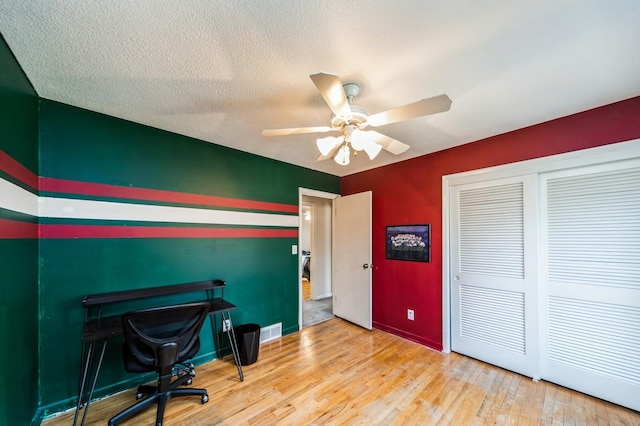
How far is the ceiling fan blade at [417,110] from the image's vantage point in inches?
52.7

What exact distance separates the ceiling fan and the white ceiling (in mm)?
272

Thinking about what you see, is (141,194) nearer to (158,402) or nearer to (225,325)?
(225,325)

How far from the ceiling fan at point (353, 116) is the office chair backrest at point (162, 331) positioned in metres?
1.42

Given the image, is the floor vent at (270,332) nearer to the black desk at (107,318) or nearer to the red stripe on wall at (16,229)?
the black desk at (107,318)

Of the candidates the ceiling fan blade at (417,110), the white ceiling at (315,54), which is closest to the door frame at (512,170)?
the white ceiling at (315,54)

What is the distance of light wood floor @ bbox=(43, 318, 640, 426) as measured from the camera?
6.24 ft

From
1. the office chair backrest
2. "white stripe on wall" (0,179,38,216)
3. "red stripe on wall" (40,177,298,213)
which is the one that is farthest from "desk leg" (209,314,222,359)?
"white stripe on wall" (0,179,38,216)

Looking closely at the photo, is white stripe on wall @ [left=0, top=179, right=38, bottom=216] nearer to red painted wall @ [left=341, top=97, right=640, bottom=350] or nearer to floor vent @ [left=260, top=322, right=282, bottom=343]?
floor vent @ [left=260, top=322, right=282, bottom=343]

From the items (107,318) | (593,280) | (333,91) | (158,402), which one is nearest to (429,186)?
(593,280)

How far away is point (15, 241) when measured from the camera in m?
1.54

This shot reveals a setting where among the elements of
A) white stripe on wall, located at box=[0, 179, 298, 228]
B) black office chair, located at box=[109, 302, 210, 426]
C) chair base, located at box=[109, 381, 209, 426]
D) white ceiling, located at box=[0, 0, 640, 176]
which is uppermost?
white ceiling, located at box=[0, 0, 640, 176]

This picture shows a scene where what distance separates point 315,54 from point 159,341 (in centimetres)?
215

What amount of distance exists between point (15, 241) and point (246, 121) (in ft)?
5.73

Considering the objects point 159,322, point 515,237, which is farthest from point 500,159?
point 159,322
